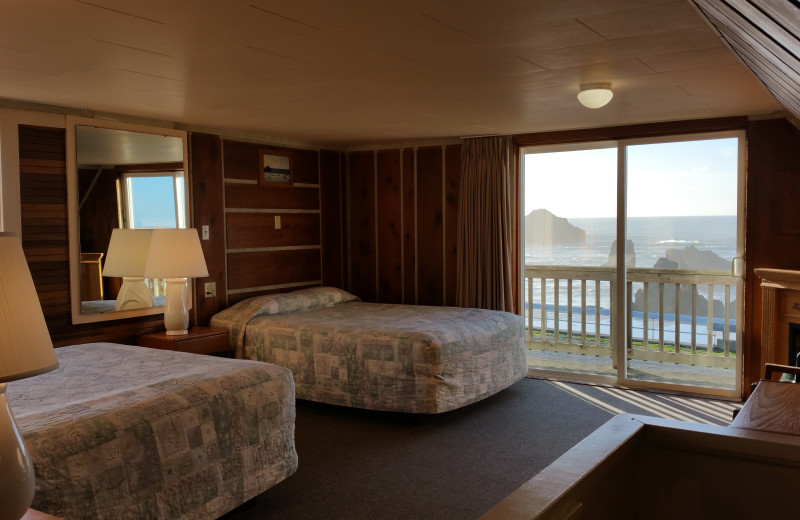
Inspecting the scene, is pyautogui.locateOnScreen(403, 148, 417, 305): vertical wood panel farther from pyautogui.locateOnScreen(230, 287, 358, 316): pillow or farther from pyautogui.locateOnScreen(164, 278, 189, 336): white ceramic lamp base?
pyautogui.locateOnScreen(164, 278, 189, 336): white ceramic lamp base

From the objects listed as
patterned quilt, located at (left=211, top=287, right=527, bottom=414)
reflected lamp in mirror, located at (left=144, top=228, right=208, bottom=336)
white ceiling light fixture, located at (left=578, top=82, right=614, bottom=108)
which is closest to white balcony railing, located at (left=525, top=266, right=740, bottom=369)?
patterned quilt, located at (left=211, top=287, right=527, bottom=414)

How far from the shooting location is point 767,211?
176 inches

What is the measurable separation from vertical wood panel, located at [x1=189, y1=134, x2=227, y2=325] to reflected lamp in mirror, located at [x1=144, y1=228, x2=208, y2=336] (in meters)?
0.47

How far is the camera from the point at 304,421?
4297mm

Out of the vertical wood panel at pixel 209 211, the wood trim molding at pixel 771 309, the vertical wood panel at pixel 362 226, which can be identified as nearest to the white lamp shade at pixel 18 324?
the vertical wood panel at pixel 209 211

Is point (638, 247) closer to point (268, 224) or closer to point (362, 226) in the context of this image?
point (362, 226)

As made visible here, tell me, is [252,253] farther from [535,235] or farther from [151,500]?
[151,500]

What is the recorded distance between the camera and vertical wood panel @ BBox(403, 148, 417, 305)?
5961mm


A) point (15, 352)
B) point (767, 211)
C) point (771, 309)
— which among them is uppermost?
point (767, 211)

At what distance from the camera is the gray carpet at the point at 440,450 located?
3.01 meters

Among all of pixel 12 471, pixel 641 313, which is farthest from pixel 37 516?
pixel 641 313

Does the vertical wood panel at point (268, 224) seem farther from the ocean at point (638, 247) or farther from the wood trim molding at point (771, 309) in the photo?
the wood trim molding at point (771, 309)

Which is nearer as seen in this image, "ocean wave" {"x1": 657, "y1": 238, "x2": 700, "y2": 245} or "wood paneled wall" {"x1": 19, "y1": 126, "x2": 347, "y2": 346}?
"wood paneled wall" {"x1": 19, "y1": 126, "x2": 347, "y2": 346}

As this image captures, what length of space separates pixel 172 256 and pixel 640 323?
12.5 ft
